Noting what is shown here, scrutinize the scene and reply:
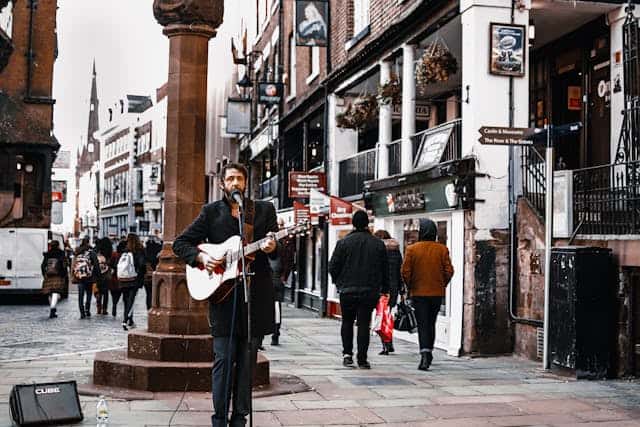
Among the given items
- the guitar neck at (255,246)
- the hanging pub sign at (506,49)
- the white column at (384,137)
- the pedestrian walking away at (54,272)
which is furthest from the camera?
the pedestrian walking away at (54,272)

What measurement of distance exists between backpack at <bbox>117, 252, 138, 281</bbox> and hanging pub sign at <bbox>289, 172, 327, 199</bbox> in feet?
17.4

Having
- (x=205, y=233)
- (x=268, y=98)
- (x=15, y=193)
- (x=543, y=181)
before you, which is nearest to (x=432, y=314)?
(x=543, y=181)

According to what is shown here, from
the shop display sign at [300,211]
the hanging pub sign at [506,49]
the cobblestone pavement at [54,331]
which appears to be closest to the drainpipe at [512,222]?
the hanging pub sign at [506,49]

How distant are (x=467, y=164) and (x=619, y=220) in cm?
275

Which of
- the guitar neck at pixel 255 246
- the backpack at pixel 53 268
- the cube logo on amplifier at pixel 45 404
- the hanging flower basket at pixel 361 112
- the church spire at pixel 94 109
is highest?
the church spire at pixel 94 109

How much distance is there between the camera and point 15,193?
28.8 m

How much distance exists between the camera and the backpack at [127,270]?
664 inches

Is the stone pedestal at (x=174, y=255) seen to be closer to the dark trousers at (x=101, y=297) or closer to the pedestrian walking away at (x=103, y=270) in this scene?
the pedestrian walking away at (x=103, y=270)

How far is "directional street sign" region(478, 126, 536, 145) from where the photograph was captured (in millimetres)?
10969

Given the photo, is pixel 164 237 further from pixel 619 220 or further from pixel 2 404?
pixel 619 220

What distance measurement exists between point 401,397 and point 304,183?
509 inches

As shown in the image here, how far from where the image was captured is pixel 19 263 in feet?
76.2

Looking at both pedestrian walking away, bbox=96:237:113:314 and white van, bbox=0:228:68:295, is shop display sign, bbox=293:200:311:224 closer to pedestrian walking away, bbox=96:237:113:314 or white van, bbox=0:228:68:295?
pedestrian walking away, bbox=96:237:113:314

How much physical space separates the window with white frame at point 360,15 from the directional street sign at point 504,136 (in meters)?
8.17
